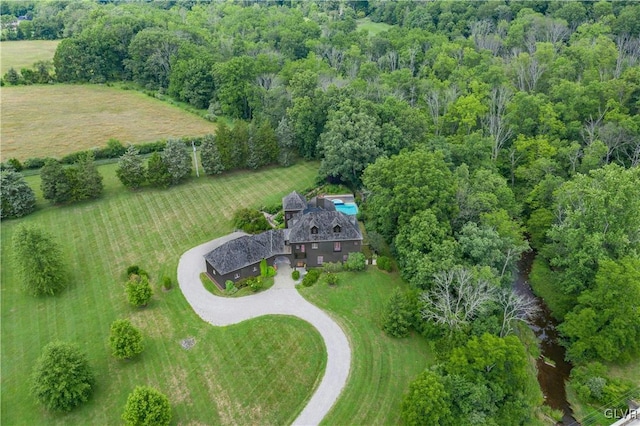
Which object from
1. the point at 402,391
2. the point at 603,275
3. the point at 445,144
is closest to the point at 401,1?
the point at 445,144

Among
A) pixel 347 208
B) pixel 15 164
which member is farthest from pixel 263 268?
pixel 15 164

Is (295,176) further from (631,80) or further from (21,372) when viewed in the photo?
(631,80)

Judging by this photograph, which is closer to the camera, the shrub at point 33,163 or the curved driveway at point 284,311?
the curved driveway at point 284,311

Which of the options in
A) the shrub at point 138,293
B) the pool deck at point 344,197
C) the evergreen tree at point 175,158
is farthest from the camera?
the evergreen tree at point 175,158

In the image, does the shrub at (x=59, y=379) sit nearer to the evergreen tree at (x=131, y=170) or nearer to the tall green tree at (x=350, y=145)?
the evergreen tree at (x=131, y=170)

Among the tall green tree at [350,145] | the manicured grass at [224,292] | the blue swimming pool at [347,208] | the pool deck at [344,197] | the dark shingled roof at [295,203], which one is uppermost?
the tall green tree at [350,145]

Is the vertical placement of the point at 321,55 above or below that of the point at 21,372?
above

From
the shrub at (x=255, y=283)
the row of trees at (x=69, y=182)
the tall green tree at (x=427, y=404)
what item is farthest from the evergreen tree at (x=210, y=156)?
the tall green tree at (x=427, y=404)
